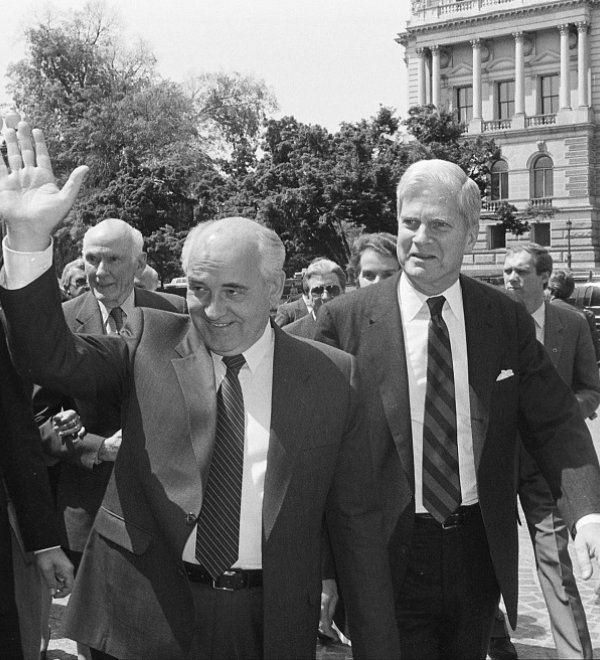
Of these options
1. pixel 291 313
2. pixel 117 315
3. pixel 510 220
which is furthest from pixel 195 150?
pixel 117 315

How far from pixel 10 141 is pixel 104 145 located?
4570cm

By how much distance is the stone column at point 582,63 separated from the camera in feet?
199

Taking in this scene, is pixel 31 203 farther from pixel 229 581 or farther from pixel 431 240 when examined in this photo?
pixel 431 240

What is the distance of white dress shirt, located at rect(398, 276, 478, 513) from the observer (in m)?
3.39

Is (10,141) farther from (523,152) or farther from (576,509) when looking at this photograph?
(523,152)

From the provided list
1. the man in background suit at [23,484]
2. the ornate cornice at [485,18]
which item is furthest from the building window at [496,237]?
the man in background suit at [23,484]

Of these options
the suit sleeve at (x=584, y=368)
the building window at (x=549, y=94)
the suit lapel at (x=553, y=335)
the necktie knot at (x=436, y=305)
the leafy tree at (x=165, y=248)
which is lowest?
the suit sleeve at (x=584, y=368)

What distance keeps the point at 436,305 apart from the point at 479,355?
0.78 ft

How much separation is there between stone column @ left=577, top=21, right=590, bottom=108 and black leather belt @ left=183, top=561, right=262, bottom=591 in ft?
202

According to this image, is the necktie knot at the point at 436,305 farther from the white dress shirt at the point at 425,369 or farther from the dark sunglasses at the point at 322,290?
the dark sunglasses at the point at 322,290

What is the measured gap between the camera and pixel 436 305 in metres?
3.59

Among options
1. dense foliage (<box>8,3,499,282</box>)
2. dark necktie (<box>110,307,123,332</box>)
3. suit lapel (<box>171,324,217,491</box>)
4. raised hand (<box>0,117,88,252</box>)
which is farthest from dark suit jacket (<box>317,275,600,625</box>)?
dense foliage (<box>8,3,499,282</box>)

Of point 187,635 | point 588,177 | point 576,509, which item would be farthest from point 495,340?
point 588,177

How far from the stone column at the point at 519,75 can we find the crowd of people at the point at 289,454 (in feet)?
204
